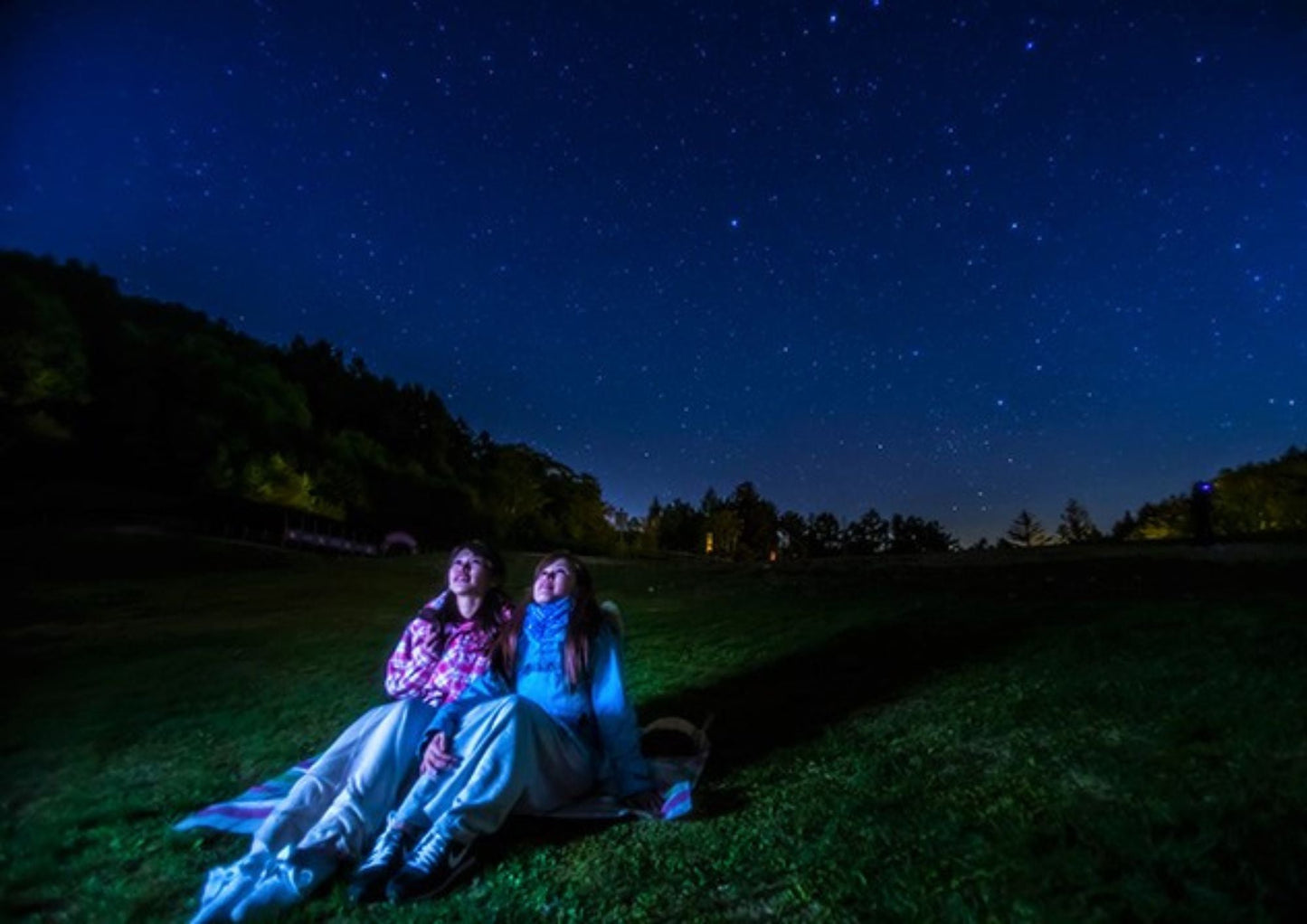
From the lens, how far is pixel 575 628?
203 inches

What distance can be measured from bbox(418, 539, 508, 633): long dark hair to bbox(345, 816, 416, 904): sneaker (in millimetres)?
1543

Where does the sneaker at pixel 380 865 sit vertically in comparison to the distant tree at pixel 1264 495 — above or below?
below

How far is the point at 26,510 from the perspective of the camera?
37438 millimetres

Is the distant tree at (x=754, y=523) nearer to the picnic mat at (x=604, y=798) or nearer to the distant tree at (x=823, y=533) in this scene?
the distant tree at (x=823, y=533)

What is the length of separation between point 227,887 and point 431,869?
97 centimetres

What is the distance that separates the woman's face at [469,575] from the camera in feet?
18.2

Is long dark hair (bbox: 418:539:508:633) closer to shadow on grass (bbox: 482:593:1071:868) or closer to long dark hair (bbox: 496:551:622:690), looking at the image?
long dark hair (bbox: 496:551:622:690)

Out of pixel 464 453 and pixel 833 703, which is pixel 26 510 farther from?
pixel 464 453

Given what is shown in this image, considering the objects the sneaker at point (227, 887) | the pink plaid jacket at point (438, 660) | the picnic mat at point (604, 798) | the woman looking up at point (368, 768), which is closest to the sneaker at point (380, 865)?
the woman looking up at point (368, 768)

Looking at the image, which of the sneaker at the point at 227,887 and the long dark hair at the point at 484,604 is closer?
the sneaker at the point at 227,887

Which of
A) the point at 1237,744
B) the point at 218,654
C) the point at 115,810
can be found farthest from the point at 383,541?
the point at 1237,744

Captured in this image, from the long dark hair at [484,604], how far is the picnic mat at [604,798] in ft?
4.06

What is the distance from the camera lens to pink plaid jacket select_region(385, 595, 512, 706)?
5203 millimetres

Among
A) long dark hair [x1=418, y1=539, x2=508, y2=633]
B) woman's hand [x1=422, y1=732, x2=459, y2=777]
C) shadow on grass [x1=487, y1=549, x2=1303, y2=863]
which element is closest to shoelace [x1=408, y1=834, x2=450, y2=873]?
woman's hand [x1=422, y1=732, x2=459, y2=777]
